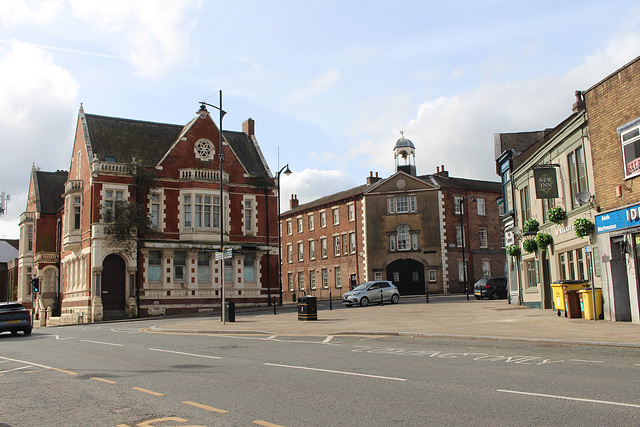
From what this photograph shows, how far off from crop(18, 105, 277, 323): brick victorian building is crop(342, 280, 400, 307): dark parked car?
26.2 feet

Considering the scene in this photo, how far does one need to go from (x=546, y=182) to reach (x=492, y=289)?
2052 cm

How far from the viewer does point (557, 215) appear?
23188 millimetres

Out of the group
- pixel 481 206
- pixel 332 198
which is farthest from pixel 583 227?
pixel 332 198

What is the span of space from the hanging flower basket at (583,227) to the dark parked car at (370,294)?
18.7 m

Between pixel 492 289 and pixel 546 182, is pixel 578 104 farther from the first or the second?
pixel 492 289

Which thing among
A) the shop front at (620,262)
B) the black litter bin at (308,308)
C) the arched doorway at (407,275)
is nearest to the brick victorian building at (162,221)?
the black litter bin at (308,308)

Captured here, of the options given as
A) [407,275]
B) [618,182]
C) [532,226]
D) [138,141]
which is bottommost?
[407,275]

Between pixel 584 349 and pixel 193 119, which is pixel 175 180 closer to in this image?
pixel 193 119

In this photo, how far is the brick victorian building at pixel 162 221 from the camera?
38781mm

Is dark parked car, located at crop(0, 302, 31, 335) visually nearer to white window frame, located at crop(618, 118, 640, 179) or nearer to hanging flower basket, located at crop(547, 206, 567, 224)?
hanging flower basket, located at crop(547, 206, 567, 224)

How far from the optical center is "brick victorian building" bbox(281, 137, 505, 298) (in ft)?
185

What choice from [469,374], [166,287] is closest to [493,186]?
[166,287]

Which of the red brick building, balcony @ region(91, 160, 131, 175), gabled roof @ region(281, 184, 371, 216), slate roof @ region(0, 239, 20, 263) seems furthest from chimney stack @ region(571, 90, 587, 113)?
slate roof @ region(0, 239, 20, 263)

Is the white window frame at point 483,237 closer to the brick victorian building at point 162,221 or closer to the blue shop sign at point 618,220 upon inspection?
the brick victorian building at point 162,221
